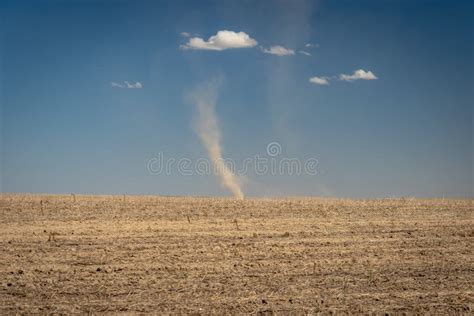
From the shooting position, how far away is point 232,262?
609 inches

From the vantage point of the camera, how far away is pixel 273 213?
97.7ft

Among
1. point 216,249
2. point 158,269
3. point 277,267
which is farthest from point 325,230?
point 158,269

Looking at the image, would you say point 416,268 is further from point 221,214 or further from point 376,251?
point 221,214

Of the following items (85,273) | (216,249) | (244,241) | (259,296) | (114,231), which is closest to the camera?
(259,296)

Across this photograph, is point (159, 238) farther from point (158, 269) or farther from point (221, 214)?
point (221, 214)

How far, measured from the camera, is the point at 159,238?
65.4 ft

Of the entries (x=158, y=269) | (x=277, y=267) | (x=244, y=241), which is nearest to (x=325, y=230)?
(x=244, y=241)

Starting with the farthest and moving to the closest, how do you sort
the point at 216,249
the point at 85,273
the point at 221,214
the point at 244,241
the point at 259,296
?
the point at 221,214 < the point at 244,241 < the point at 216,249 < the point at 85,273 < the point at 259,296

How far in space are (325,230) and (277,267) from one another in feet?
27.4

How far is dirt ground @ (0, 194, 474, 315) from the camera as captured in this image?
37.2 ft

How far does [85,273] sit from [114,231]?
8069 mm

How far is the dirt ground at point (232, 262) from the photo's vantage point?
447 inches

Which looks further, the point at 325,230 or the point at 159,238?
the point at 325,230

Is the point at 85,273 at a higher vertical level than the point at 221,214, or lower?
lower
